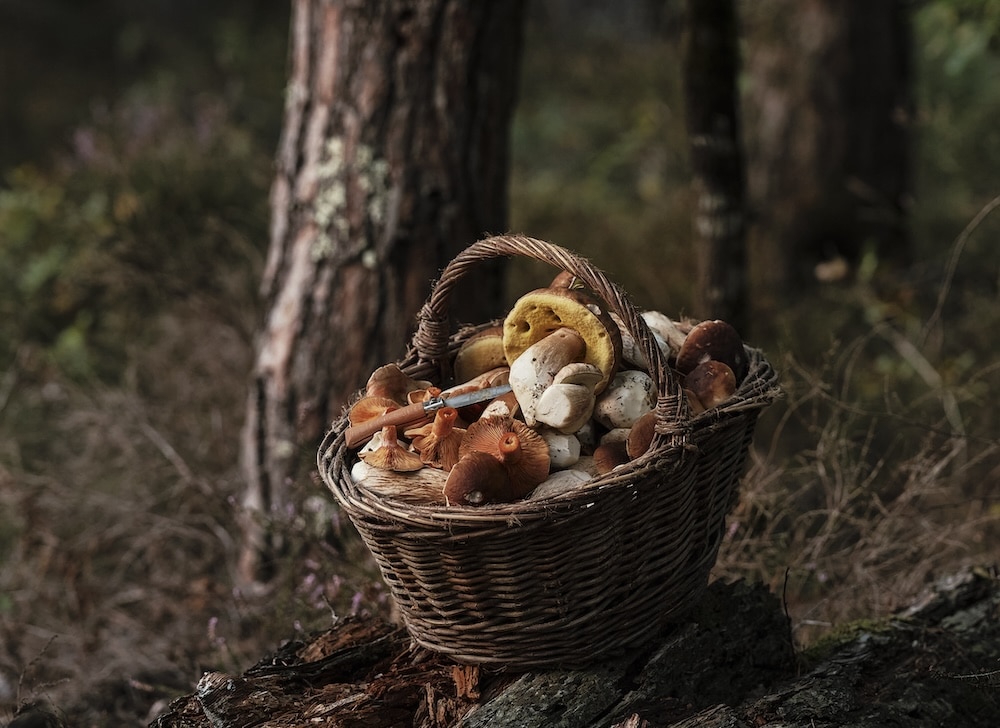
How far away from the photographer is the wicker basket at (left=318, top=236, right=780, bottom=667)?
1.86 meters

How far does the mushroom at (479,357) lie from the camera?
243 cm

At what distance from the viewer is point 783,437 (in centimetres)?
439

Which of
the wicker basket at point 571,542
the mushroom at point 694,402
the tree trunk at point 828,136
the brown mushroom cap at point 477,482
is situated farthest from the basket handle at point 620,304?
the tree trunk at point 828,136

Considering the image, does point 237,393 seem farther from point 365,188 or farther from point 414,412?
point 414,412

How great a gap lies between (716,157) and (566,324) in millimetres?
1979

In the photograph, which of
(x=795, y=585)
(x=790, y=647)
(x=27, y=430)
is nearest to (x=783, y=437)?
(x=795, y=585)

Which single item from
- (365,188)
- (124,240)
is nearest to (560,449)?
(365,188)

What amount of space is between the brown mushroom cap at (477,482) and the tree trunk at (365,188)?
5.46 ft

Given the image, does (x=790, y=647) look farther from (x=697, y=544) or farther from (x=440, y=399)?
(x=440, y=399)

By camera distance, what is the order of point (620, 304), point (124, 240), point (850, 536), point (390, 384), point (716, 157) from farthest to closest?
1. point (124, 240)
2. point (716, 157)
3. point (850, 536)
4. point (390, 384)
5. point (620, 304)

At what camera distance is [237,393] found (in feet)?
15.4

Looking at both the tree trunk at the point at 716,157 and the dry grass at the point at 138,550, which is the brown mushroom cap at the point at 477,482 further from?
the tree trunk at the point at 716,157

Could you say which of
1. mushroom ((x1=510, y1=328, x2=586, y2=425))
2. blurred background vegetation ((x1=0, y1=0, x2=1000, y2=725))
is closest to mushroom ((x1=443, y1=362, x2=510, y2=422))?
mushroom ((x1=510, y1=328, x2=586, y2=425))

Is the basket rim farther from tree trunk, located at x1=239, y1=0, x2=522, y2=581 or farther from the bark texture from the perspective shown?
tree trunk, located at x1=239, y1=0, x2=522, y2=581
